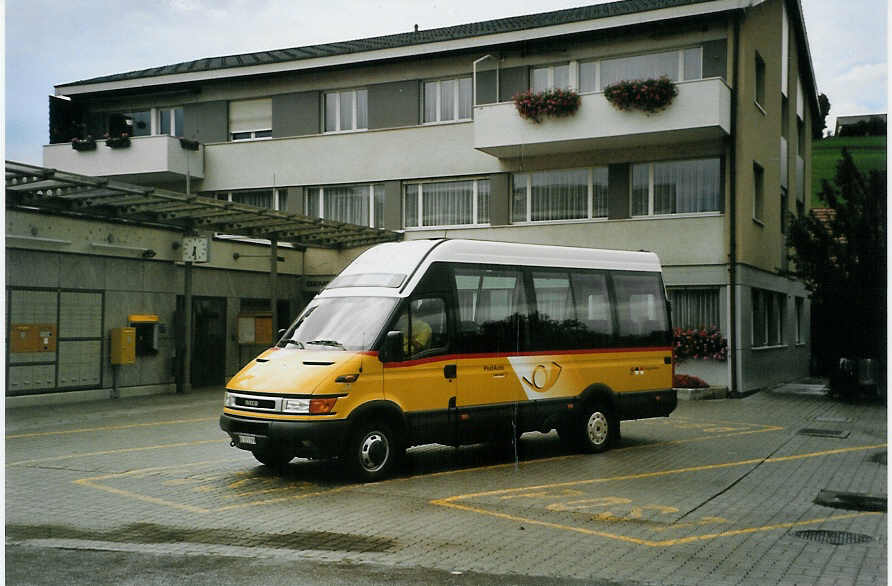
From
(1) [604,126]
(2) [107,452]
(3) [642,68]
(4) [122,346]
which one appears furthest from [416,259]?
(3) [642,68]

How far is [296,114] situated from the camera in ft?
88.1

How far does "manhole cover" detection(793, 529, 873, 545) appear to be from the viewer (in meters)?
7.66

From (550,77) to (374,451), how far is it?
50.7 ft

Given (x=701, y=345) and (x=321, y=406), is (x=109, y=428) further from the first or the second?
(x=701, y=345)

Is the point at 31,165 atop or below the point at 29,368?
atop

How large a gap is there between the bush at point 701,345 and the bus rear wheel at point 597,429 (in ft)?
29.7

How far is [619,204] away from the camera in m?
23.1

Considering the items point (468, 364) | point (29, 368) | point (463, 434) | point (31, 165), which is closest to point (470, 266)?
point (468, 364)

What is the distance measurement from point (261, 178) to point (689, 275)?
12016 mm

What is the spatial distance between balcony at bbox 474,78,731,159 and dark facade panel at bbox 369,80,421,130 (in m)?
2.70

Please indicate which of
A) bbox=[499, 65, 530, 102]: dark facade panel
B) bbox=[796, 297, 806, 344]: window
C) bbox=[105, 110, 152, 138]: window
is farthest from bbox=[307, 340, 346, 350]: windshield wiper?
bbox=[796, 297, 806, 344]: window

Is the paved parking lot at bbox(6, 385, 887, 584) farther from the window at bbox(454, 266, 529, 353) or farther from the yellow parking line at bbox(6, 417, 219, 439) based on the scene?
the window at bbox(454, 266, 529, 353)

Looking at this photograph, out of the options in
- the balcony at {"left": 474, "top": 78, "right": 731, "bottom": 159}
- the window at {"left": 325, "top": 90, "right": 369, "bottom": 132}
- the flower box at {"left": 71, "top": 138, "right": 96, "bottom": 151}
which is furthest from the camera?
the window at {"left": 325, "top": 90, "right": 369, "bottom": 132}

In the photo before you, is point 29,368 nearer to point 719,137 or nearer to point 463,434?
point 463,434
